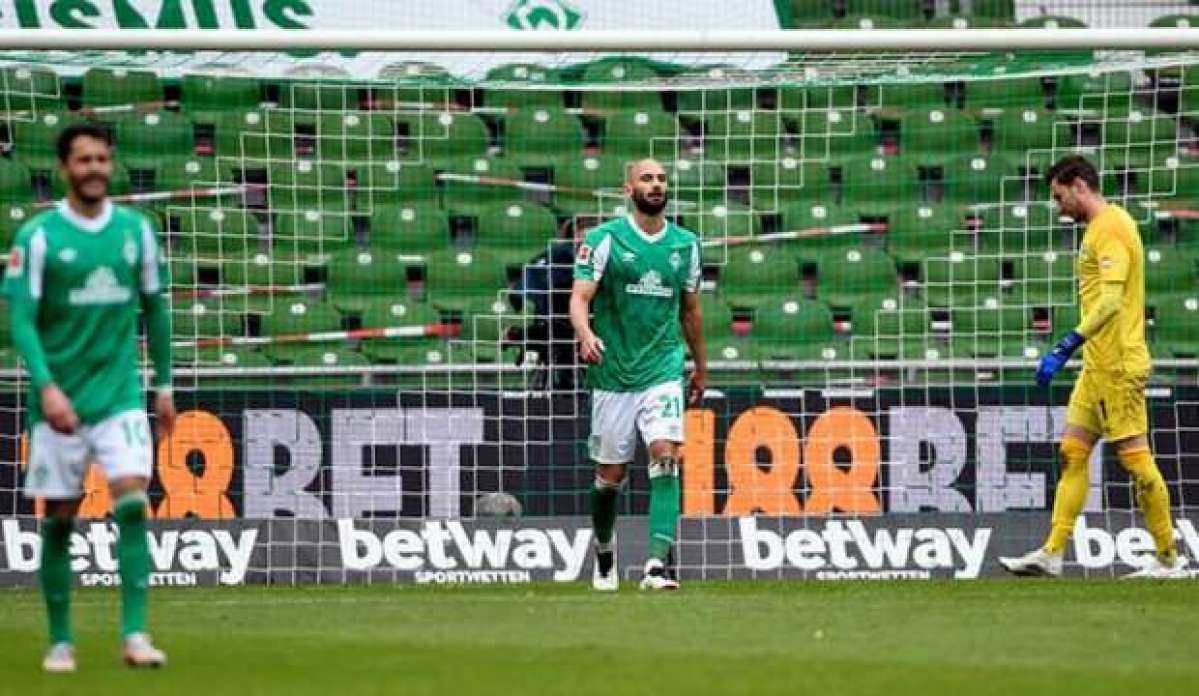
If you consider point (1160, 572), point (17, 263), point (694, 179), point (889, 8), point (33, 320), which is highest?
point (889, 8)

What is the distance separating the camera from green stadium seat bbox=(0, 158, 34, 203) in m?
17.1

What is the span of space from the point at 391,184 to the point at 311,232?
817 millimetres

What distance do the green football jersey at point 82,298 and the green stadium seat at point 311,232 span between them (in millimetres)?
7792

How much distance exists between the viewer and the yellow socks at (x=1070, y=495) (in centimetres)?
1396

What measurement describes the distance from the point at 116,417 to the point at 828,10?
1340 cm

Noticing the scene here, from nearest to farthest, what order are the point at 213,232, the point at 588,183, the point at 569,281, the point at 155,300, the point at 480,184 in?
the point at 155,300 < the point at 213,232 < the point at 569,281 < the point at 588,183 < the point at 480,184

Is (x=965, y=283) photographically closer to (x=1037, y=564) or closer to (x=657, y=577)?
(x=1037, y=564)

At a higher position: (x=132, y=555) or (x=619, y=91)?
(x=619, y=91)

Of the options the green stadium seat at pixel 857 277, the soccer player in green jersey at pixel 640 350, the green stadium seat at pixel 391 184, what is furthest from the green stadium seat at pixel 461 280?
the soccer player in green jersey at pixel 640 350

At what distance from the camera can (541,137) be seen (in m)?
19.0

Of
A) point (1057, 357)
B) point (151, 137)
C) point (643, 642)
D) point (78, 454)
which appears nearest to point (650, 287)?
point (1057, 357)

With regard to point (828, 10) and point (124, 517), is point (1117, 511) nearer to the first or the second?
point (828, 10)

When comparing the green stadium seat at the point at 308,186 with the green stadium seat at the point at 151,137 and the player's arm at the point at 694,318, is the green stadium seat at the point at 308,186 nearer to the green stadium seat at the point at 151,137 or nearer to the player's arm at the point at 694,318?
the green stadium seat at the point at 151,137

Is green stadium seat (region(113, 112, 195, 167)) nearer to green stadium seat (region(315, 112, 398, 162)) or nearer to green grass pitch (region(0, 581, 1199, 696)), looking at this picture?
green stadium seat (region(315, 112, 398, 162))
